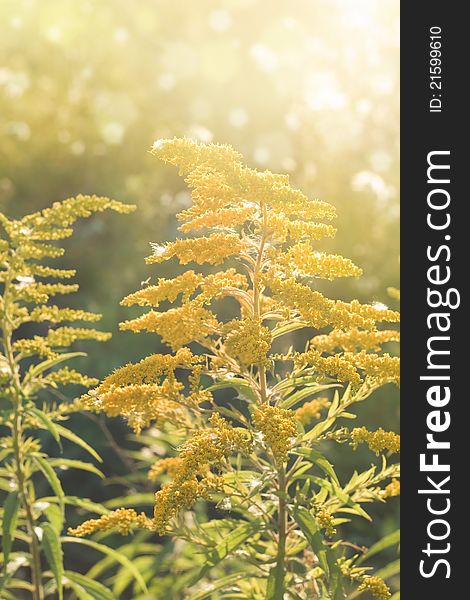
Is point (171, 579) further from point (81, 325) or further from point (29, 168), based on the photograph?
point (29, 168)

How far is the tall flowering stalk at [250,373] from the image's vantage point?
196cm

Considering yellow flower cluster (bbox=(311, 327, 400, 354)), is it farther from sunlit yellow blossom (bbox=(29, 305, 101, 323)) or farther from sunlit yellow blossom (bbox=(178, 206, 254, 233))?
sunlit yellow blossom (bbox=(29, 305, 101, 323))

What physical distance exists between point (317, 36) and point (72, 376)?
5274 mm

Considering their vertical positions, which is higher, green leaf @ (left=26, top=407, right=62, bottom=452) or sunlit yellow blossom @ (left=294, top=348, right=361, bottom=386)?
sunlit yellow blossom @ (left=294, top=348, right=361, bottom=386)

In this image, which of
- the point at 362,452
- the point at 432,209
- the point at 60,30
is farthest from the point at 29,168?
the point at 432,209

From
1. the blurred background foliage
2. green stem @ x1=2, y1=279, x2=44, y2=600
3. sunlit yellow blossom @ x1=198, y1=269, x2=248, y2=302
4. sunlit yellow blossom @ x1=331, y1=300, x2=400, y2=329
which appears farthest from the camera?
the blurred background foliage

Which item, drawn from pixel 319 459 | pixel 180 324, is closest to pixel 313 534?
pixel 319 459

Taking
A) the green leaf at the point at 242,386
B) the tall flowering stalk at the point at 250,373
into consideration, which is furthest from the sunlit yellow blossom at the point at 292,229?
the green leaf at the point at 242,386

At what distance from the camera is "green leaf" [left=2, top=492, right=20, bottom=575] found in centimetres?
212

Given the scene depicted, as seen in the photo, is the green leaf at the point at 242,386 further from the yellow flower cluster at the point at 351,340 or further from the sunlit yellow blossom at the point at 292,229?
the sunlit yellow blossom at the point at 292,229

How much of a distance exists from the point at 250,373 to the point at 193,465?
438 mm

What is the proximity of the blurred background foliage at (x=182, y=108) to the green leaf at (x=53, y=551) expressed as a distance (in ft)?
10.4

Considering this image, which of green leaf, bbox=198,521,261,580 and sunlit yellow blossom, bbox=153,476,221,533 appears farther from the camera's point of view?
green leaf, bbox=198,521,261,580

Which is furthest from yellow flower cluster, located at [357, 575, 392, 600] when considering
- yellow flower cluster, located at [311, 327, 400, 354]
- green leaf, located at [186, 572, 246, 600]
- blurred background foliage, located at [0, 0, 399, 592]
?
blurred background foliage, located at [0, 0, 399, 592]
